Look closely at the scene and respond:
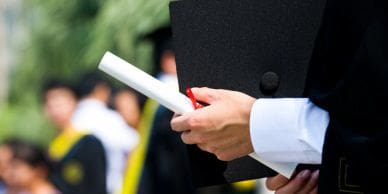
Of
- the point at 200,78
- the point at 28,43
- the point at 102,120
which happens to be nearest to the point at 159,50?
the point at 102,120

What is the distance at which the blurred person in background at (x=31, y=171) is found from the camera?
771cm

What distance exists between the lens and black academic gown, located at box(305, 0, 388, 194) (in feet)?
7.53

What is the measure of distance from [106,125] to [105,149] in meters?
0.63

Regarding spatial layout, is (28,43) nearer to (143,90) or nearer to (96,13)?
(96,13)

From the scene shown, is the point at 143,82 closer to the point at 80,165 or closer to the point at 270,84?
the point at 270,84

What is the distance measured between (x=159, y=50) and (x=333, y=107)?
14.3 feet

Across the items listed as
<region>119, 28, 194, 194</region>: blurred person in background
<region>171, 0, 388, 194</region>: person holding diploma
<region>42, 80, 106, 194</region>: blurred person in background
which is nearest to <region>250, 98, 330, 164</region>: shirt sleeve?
<region>171, 0, 388, 194</region>: person holding diploma

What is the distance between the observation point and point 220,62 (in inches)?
105

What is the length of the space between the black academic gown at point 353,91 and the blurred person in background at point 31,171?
538cm

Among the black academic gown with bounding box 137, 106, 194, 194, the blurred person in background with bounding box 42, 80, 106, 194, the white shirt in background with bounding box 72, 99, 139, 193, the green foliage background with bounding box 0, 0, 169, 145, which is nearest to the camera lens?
the black academic gown with bounding box 137, 106, 194, 194

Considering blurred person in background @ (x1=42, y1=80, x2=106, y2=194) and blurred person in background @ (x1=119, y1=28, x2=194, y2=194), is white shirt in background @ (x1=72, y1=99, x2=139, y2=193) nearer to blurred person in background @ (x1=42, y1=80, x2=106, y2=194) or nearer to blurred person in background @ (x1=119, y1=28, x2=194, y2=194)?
blurred person in background @ (x1=42, y1=80, x2=106, y2=194)

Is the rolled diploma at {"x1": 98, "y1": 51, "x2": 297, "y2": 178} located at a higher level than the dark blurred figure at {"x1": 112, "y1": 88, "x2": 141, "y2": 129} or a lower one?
higher

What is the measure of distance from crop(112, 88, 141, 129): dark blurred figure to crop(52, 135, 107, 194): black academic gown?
88cm

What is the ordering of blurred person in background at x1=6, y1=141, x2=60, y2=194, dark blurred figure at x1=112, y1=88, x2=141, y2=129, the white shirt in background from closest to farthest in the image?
blurred person in background at x1=6, y1=141, x2=60, y2=194 → the white shirt in background → dark blurred figure at x1=112, y1=88, x2=141, y2=129
